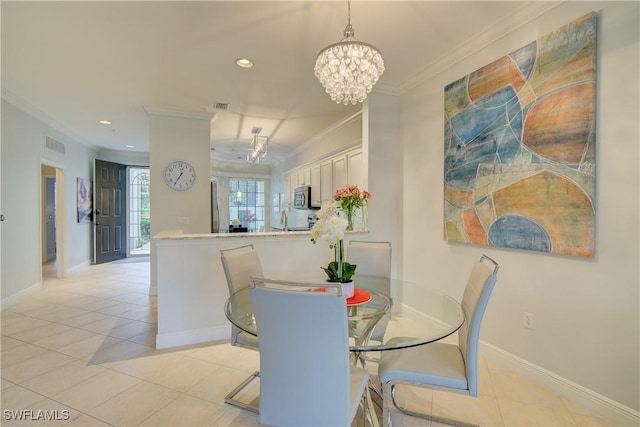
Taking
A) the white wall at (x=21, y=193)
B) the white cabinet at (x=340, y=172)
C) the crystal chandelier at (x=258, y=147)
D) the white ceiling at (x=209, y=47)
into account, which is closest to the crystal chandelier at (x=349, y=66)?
the white ceiling at (x=209, y=47)

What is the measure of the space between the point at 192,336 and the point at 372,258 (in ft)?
6.03

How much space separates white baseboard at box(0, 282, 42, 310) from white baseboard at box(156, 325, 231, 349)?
265 centimetres

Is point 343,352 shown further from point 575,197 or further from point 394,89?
point 394,89

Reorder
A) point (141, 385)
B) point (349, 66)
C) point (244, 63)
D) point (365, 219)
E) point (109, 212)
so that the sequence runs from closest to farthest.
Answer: point (349, 66), point (141, 385), point (244, 63), point (365, 219), point (109, 212)

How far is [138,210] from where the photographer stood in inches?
314

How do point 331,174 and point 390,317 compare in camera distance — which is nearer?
point 390,317

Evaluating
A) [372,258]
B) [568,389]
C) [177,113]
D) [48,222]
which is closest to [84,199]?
[48,222]

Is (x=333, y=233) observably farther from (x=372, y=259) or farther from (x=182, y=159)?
(x=182, y=159)

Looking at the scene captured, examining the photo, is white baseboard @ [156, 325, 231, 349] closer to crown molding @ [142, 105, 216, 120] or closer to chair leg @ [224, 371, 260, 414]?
chair leg @ [224, 371, 260, 414]

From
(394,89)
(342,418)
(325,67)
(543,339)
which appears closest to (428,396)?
(543,339)

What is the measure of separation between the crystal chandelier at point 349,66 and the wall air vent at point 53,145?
514cm

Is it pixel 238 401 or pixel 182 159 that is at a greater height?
pixel 182 159

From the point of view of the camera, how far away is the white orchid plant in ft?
5.57

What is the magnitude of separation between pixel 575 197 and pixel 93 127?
675cm
